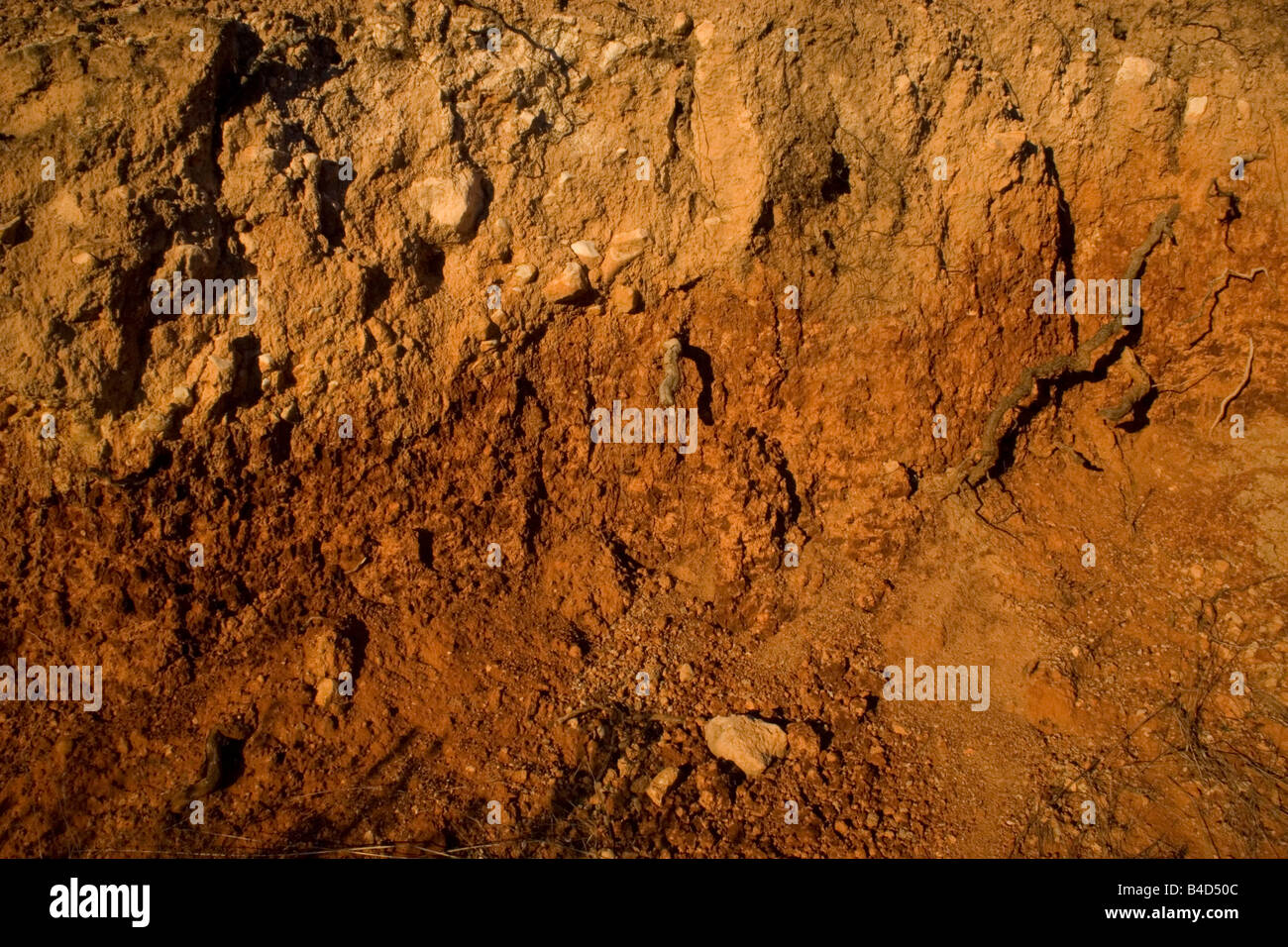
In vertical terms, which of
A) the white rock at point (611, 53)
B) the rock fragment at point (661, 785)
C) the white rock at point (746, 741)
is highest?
the white rock at point (611, 53)

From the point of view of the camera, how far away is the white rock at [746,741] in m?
3.47

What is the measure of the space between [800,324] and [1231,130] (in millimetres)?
2631

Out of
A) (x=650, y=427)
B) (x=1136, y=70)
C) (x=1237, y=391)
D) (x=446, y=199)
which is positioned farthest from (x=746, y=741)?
(x=1136, y=70)

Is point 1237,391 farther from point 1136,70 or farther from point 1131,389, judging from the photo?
point 1136,70

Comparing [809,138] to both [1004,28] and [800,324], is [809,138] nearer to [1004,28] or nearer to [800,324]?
A: [800,324]

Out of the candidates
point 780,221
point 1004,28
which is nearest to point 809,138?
point 780,221

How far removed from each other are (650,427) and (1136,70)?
3.23 meters

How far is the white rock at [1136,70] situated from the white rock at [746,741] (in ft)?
12.7

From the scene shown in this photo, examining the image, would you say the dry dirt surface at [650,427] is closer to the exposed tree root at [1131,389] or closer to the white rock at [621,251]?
the white rock at [621,251]

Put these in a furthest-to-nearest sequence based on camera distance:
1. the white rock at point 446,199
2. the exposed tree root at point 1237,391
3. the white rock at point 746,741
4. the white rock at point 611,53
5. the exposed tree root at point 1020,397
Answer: the exposed tree root at point 1237,391 → the exposed tree root at point 1020,397 → the white rock at point 611,53 → the white rock at point 446,199 → the white rock at point 746,741

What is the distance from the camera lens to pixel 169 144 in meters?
3.40

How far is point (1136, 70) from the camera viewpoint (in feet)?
14.2

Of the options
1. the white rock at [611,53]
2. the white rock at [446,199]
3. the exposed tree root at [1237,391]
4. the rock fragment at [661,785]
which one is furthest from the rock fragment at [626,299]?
the exposed tree root at [1237,391]

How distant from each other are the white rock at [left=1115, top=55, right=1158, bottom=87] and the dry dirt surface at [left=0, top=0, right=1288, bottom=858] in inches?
0.6
